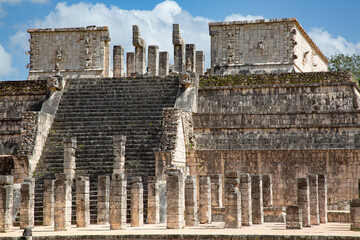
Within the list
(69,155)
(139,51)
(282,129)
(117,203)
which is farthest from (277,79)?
(117,203)

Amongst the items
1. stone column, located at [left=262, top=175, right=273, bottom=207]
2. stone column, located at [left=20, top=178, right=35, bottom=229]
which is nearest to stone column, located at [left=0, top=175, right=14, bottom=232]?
stone column, located at [left=20, top=178, right=35, bottom=229]

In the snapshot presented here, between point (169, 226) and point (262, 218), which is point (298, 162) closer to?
point (262, 218)

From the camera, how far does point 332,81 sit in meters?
29.2

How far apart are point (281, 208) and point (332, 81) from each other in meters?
7.70

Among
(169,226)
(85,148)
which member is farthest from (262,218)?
(85,148)

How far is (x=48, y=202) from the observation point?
22.3 metres

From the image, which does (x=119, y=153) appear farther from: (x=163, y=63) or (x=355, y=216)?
(x=163, y=63)

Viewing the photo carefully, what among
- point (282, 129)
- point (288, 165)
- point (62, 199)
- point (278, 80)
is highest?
point (278, 80)

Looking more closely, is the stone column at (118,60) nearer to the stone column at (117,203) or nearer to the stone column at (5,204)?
the stone column at (117,203)

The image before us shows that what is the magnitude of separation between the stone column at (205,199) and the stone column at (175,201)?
1.26m

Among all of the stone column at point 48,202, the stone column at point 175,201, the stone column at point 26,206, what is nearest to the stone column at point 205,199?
the stone column at point 175,201

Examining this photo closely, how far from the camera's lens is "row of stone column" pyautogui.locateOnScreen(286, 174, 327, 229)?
65.3ft

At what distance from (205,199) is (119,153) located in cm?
503

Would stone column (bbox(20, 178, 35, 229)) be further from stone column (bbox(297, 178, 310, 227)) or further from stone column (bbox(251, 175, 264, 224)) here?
stone column (bbox(297, 178, 310, 227))
